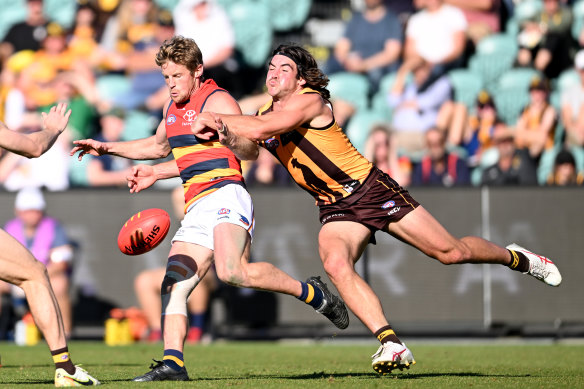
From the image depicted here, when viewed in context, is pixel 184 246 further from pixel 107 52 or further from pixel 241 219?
pixel 107 52

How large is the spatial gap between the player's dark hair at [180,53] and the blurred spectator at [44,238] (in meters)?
5.70

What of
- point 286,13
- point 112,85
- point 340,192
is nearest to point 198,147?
point 340,192

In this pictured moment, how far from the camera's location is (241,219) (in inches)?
282

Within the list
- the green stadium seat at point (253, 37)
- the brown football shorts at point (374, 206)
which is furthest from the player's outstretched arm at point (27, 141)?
the green stadium seat at point (253, 37)

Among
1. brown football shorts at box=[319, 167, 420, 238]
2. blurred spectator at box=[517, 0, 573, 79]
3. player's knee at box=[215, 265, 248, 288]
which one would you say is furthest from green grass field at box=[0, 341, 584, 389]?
blurred spectator at box=[517, 0, 573, 79]

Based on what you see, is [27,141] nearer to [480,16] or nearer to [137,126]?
[137,126]

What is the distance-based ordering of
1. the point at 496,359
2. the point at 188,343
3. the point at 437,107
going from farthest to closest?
the point at 437,107 → the point at 188,343 → the point at 496,359

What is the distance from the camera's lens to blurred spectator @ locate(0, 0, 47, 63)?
16.2m

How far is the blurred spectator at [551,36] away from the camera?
15797mm

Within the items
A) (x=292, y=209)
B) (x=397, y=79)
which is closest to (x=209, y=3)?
(x=397, y=79)

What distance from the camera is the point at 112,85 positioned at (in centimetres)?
1555

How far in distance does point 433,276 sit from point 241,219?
227 inches

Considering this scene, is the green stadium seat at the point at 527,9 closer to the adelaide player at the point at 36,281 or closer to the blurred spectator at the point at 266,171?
the blurred spectator at the point at 266,171

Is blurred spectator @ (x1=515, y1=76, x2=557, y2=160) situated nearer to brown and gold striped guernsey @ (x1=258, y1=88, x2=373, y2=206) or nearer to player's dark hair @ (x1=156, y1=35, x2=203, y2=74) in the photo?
brown and gold striped guernsey @ (x1=258, y1=88, x2=373, y2=206)
